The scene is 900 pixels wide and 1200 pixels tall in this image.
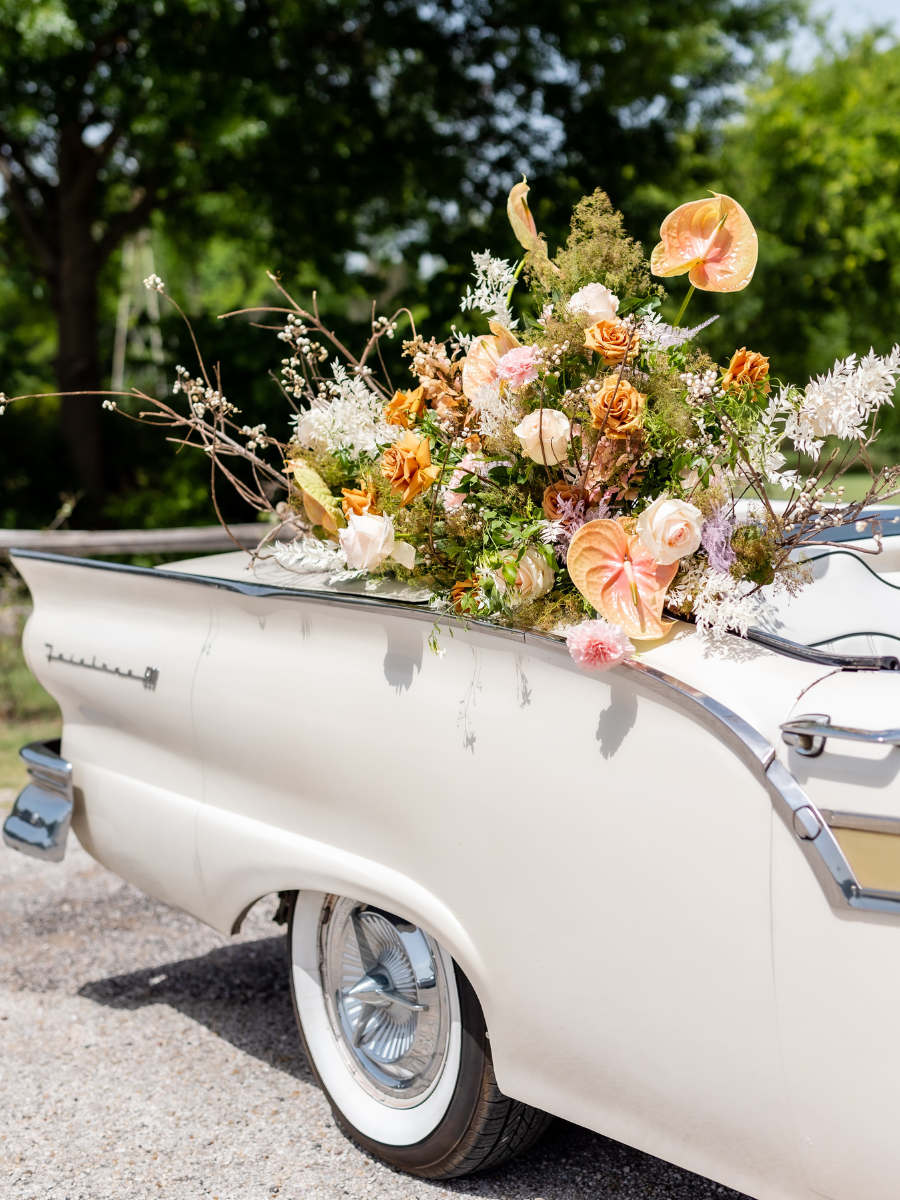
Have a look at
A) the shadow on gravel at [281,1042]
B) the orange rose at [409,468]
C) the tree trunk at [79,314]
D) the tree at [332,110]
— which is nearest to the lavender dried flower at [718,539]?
the orange rose at [409,468]

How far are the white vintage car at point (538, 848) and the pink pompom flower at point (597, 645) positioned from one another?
2.7 inches

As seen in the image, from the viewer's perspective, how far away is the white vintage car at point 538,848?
175 centimetres

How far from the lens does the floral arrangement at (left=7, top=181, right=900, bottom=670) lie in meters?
2.06

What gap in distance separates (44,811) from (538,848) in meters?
1.86

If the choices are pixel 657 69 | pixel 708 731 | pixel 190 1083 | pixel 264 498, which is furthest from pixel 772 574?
pixel 657 69

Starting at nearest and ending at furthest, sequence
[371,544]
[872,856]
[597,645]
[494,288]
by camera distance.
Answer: [872,856] → [597,645] → [371,544] → [494,288]

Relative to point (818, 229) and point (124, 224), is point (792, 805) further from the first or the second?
point (818, 229)

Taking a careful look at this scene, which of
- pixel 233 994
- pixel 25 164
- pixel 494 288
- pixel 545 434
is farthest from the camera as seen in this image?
pixel 25 164

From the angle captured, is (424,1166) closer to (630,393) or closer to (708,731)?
(708,731)

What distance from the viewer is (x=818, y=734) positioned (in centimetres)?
173

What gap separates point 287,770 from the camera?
2645 millimetres

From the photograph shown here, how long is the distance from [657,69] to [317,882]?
10.3m

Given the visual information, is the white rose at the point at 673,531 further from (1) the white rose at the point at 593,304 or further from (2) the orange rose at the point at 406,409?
(2) the orange rose at the point at 406,409

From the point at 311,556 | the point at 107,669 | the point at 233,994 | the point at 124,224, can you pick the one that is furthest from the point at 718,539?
the point at 124,224
